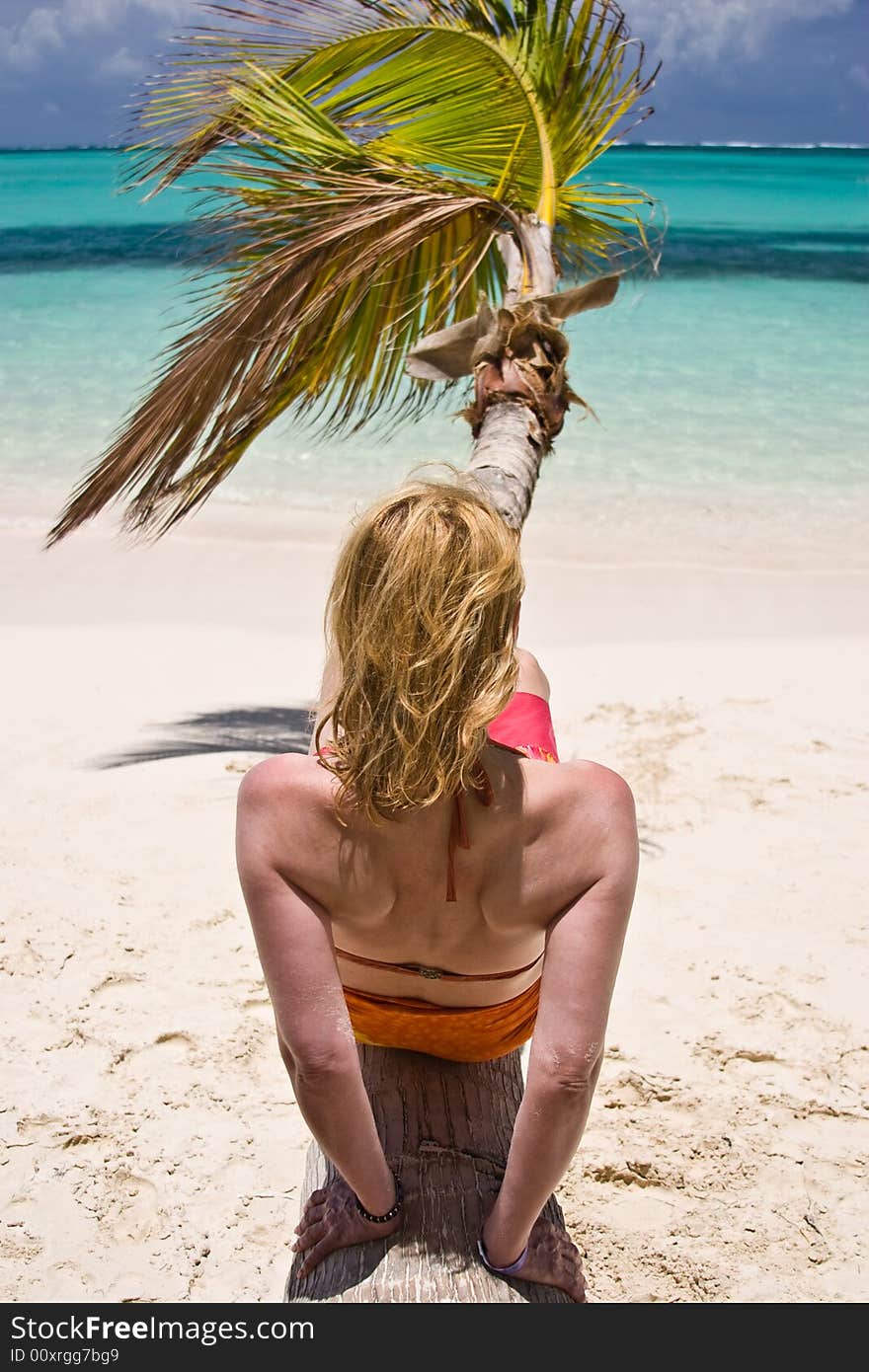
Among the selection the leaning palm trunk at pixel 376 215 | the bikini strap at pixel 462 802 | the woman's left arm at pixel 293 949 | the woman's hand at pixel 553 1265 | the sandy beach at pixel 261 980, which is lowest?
the sandy beach at pixel 261 980

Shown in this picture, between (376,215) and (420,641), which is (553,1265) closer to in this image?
(420,641)

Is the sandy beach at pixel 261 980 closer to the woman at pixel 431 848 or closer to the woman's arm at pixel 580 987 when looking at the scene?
the woman at pixel 431 848

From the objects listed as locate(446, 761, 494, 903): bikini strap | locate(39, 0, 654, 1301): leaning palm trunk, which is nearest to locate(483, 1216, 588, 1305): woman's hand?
locate(446, 761, 494, 903): bikini strap

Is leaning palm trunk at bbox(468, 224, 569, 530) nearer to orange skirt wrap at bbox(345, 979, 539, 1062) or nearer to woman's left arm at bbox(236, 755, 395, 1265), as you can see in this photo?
orange skirt wrap at bbox(345, 979, 539, 1062)

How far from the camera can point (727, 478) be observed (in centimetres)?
1100

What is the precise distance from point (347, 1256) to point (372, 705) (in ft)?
2.77

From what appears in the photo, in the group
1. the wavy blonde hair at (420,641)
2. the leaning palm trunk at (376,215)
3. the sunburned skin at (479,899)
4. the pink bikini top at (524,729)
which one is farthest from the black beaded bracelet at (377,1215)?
the leaning palm trunk at (376,215)

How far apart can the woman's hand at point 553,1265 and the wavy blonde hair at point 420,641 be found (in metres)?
0.74

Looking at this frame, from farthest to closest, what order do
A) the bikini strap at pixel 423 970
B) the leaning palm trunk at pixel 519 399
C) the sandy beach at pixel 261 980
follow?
the leaning palm trunk at pixel 519 399 < the sandy beach at pixel 261 980 < the bikini strap at pixel 423 970

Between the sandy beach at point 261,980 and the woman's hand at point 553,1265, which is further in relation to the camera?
the sandy beach at point 261,980

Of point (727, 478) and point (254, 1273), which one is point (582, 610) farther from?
point (254, 1273)

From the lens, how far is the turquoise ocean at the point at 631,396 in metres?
10.2
